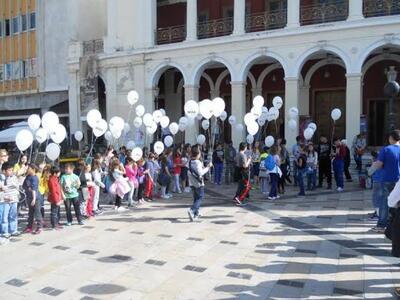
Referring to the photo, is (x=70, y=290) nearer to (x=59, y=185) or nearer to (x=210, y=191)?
(x=59, y=185)

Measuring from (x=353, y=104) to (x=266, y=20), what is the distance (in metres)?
5.81

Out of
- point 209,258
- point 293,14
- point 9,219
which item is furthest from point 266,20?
point 209,258

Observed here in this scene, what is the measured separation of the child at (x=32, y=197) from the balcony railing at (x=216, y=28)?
15.0m

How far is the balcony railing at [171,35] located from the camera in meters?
23.5

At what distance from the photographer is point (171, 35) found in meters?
23.5

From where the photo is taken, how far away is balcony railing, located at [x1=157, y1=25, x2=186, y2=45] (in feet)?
77.2

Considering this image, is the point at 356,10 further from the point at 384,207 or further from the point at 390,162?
the point at 390,162

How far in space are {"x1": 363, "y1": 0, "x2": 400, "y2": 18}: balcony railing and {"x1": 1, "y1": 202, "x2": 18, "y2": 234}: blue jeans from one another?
15.7 metres

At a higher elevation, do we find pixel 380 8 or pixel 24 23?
pixel 24 23

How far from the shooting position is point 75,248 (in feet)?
25.8

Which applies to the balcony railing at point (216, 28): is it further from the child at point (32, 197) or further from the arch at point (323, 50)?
the child at point (32, 197)

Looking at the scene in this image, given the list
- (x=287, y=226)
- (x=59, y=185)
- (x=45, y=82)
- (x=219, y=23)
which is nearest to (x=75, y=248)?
(x=59, y=185)

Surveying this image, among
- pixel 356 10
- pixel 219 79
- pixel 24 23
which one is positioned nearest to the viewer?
pixel 356 10

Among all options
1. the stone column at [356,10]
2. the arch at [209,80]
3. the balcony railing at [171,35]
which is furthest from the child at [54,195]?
the arch at [209,80]
